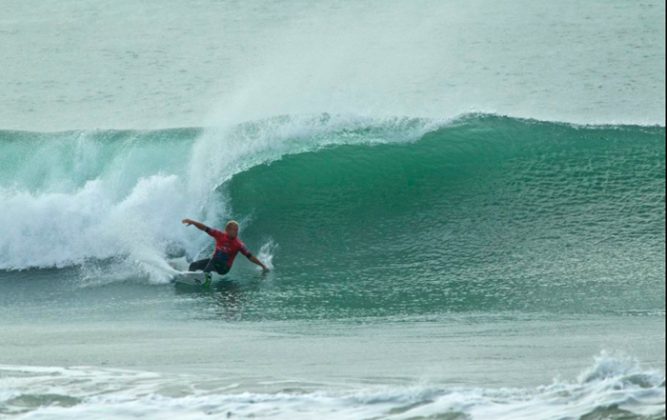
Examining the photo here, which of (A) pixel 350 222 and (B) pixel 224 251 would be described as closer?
(B) pixel 224 251

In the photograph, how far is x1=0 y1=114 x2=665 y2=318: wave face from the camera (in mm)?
12883

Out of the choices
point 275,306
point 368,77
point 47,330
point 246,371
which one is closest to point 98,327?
point 47,330

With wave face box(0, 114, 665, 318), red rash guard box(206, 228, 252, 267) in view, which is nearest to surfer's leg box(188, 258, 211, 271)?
red rash guard box(206, 228, 252, 267)

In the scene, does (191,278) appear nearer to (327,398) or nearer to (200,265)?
(200,265)

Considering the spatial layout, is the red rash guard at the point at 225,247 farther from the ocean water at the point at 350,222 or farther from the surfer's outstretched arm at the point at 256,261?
the ocean water at the point at 350,222

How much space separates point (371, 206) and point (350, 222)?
498 mm

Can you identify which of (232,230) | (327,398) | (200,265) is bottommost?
(327,398)

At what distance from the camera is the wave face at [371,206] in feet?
42.3

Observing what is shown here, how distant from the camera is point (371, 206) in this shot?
1600cm

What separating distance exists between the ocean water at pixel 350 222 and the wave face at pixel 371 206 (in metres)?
0.04

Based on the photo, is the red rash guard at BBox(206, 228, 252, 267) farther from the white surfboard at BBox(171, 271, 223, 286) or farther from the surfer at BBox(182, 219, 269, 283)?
the white surfboard at BBox(171, 271, 223, 286)

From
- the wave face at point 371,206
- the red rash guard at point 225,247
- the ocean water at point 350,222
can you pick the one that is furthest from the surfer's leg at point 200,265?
the wave face at point 371,206

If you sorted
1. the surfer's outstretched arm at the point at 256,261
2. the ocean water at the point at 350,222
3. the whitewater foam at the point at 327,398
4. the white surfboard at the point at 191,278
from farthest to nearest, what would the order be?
1. the surfer's outstretched arm at the point at 256,261
2. the white surfboard at the point at 191,278
3. the ocean water at the point at 350,222
4. the whitewater foam at the point at 327,398

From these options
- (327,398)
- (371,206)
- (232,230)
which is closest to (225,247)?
(232,230)
